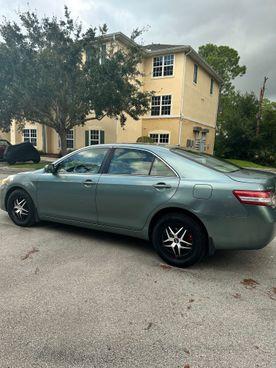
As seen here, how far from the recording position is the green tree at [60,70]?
14.5 meters

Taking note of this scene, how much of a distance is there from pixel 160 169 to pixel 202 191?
693 millimetres

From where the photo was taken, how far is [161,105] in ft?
73.6

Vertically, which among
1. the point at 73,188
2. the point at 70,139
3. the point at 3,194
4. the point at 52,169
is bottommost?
the point at 3,194

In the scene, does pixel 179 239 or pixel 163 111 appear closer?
pixel 179 239

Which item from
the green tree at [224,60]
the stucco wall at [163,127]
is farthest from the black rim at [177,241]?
the green tree at [224,60]

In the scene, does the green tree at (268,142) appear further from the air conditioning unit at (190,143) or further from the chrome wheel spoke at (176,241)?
the chrome wheel spoke at (176,241)

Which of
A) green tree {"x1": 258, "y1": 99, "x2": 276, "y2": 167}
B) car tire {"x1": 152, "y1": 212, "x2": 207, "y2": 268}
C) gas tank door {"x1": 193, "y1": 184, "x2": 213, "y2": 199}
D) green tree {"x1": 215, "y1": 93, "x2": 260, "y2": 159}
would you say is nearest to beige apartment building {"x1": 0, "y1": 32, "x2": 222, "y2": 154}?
green tree {"x1": 215, "y1": 93, "x2": 260, "y2": 159}

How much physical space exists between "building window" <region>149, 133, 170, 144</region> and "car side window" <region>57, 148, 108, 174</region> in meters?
18.1

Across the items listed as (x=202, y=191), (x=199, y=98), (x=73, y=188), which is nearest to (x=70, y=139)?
(x=199, y=98)

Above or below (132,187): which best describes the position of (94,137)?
above

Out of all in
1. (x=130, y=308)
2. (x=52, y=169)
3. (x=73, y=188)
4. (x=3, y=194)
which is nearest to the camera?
(x=130, y=308)

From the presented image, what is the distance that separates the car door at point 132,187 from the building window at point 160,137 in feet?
60.6

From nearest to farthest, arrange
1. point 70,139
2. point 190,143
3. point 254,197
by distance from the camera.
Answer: point 254,197
point 70,139
point 190,143

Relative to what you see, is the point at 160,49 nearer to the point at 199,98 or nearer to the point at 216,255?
the point at 199,98
